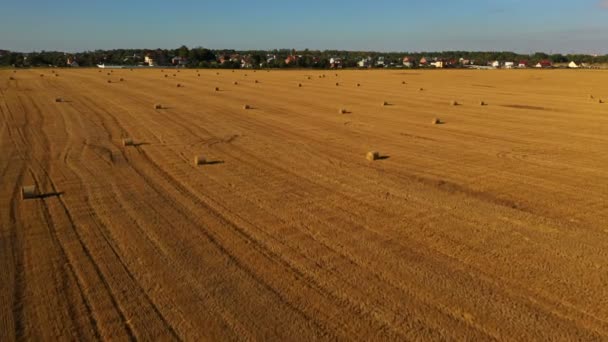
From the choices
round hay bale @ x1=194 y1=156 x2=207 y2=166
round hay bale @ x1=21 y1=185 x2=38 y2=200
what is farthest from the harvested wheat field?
round hay bale @ x1=194 y1=156 x2=207 y2=166

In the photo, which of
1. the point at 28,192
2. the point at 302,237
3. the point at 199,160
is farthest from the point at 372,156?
the point at 28,192

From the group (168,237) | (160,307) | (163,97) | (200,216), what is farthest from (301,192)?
(163,97)

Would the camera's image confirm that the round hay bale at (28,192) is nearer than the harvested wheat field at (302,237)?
No

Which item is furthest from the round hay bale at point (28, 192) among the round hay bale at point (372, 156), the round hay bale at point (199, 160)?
the round hay bale at point (372, 156)

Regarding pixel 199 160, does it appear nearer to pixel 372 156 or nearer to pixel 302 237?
pixel 372 156

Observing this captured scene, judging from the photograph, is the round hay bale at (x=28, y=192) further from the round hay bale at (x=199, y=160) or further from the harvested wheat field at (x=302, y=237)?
the round hay bale at (x=199, y=160)

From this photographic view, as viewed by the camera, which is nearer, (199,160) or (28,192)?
(28,192)

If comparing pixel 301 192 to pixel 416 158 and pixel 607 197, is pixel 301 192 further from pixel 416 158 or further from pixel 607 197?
pixel 607 197

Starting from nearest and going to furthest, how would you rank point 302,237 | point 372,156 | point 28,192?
point 302,237, point 28,192, point 372,156
